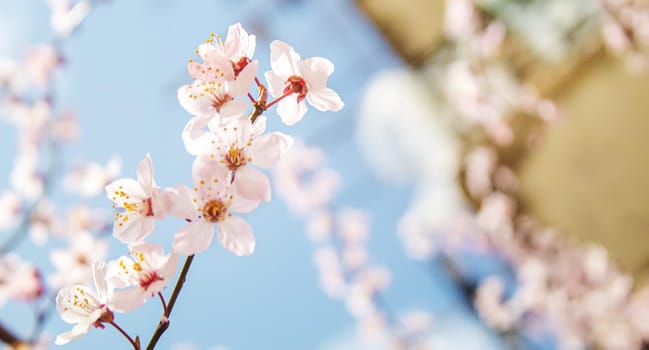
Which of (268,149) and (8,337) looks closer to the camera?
(268,149)

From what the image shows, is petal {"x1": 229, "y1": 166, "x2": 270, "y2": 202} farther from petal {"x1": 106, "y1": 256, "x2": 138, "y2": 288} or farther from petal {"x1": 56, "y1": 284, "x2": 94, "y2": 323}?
petal {"x1": 56, "y1": 284, "x2": 94, "y2": 323}

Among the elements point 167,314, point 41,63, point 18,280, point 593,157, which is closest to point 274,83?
point 167,314

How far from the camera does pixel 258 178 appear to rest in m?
1.12

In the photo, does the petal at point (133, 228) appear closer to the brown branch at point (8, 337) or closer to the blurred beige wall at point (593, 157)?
the brown branch at point (8, 337)

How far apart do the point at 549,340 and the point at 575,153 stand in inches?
110

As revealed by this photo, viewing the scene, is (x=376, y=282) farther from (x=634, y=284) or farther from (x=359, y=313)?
(x=634, y=284)

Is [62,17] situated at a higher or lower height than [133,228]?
higher

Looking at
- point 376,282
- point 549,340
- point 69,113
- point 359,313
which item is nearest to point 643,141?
point 549,340

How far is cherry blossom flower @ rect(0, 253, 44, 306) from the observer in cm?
273

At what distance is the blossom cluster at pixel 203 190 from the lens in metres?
1.10

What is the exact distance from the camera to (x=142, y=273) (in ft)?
3.72

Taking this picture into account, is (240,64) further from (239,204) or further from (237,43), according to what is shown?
(239,204)

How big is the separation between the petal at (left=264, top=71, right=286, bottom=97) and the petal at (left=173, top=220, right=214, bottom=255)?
14.5 inches

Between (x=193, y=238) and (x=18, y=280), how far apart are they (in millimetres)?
2395
